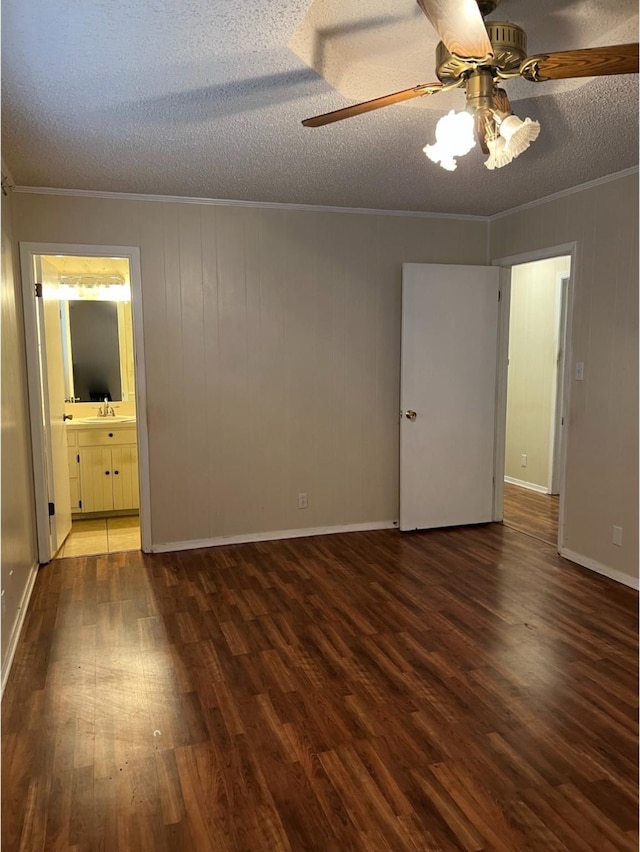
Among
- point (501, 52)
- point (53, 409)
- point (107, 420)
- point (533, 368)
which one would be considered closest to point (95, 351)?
point (107, 420)

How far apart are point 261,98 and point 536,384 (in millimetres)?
4517

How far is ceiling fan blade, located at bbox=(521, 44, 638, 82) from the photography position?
148 centimetres

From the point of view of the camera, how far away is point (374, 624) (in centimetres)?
308

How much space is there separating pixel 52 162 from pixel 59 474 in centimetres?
210

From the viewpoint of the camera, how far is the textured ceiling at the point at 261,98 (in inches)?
73.0

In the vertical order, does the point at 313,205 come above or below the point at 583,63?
above

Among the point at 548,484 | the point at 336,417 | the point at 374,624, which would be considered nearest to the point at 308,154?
the point at 336,417

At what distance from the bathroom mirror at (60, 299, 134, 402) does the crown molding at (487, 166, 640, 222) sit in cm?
333

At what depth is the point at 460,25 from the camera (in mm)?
1446

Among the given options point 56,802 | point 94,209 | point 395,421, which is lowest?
point 56,802

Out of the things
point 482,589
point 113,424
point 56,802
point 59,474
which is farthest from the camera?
point 113,424

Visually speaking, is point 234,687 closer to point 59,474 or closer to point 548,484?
point 59,474

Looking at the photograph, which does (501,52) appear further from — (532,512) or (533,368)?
(533,368)

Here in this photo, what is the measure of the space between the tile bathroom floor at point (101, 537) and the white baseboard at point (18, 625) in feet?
1.75
